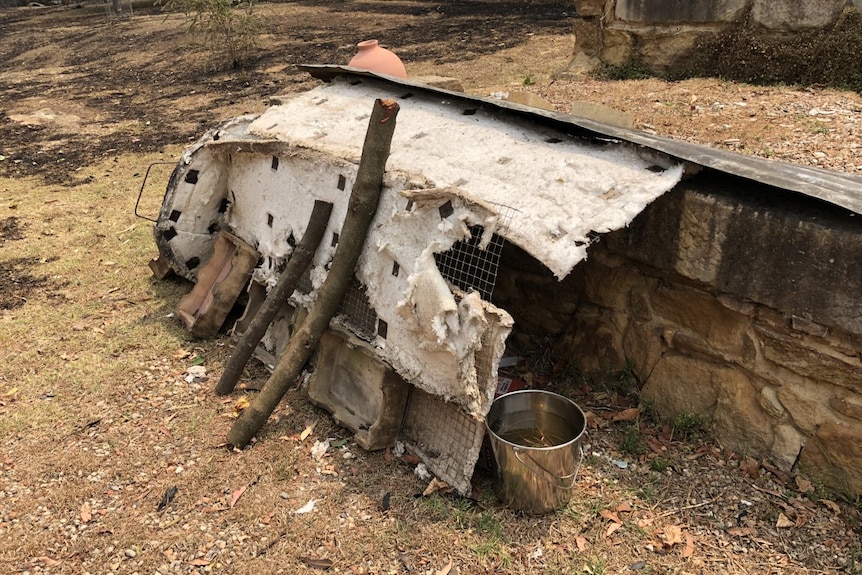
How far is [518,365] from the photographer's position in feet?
13.5

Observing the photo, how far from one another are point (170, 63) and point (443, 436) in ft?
40.0

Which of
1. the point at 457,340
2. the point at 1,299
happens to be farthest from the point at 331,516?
the point at 1,299

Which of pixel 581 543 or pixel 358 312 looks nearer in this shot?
pixel 581 543

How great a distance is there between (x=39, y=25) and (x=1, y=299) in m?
17.9

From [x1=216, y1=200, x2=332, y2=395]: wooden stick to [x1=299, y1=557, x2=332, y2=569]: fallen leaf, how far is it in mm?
1453

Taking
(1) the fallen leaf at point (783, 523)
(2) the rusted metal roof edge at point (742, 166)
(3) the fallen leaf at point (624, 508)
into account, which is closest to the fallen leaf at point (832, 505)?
(1) the fallen leaf at point (783, 523)

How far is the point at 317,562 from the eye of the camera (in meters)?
3.00

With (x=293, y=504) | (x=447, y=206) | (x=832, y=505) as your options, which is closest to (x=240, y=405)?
(x=293, y=504)

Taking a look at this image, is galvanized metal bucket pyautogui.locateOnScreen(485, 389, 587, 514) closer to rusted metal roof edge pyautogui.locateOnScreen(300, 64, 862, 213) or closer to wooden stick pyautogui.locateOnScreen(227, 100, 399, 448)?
wooden stick pyautogui.locateOnScreen(227, 100, 399, 448)

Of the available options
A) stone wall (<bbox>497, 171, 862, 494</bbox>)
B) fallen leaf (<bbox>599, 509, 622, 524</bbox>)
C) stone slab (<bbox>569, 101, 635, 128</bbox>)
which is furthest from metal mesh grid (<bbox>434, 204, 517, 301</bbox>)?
stone slab (<bbox>569, 101, 635, 128</bbox>)

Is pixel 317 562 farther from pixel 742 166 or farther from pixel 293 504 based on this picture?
pixel 742 166

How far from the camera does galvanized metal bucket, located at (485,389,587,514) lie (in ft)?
9.93

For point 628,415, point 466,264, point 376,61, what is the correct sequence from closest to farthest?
point 466,264, point 628,415, point 376,61

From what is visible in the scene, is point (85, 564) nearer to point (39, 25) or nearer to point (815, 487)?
point (815, 487)
